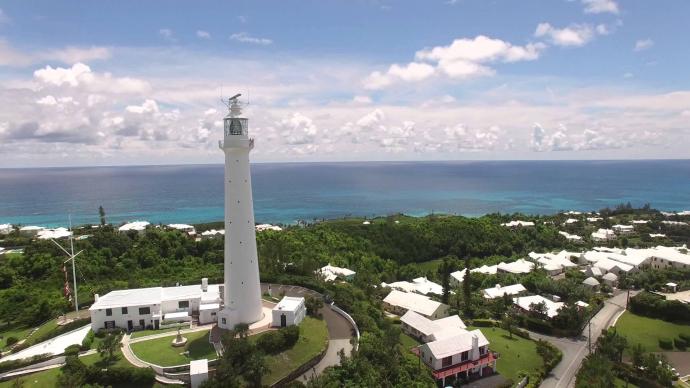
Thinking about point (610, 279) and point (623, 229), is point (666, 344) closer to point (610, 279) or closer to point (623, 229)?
point (610, 279)

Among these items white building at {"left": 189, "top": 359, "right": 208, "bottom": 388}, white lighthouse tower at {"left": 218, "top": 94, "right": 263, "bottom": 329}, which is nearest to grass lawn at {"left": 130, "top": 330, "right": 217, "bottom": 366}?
white building at {"left": 189, "top": 359, "right": 208, "bottom": 388}

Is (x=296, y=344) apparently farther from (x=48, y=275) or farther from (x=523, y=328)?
(x=48, y=275)

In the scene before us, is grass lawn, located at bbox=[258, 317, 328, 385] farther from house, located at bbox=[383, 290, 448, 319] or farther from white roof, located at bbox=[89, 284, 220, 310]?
house, located at bbox=[383, 290, 448, 319]

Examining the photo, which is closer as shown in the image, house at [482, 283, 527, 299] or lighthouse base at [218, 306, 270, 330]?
lighthouse base at [218, 306, 270, 330]

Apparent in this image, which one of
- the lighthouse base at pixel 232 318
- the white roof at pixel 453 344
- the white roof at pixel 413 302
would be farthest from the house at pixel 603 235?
the lighthouse base at pixel 232 318

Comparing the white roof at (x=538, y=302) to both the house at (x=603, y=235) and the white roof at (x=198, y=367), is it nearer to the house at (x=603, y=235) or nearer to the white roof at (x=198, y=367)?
the white roof at (x=198, y=367)

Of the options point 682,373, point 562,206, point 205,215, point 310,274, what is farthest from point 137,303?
point 562,206
